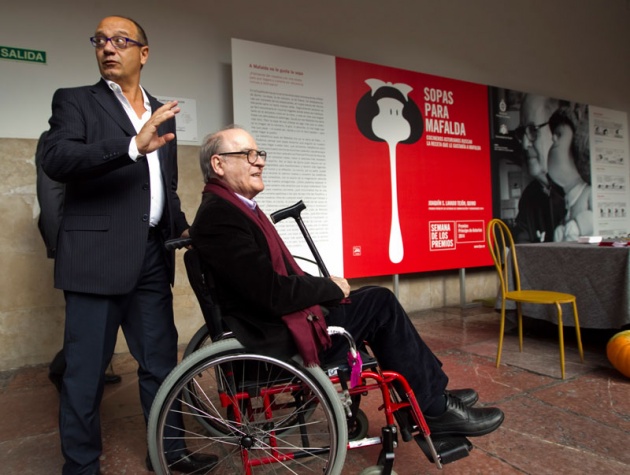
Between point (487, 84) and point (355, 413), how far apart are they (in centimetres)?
420

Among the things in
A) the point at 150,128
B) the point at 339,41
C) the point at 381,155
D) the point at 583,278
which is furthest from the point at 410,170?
the point at 150,128

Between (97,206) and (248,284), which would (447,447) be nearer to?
(248,284)

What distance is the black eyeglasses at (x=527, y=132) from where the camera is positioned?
14.8ft

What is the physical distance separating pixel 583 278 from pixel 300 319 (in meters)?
2.31

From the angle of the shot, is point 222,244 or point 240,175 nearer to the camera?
point 222,244

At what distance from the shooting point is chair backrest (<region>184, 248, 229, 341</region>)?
1173mm

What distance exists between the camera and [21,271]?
8.70ft

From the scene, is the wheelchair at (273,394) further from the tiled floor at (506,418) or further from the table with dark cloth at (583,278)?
the table with dark cloth at (583,278)

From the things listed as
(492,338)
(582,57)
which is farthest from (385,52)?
(582,57)

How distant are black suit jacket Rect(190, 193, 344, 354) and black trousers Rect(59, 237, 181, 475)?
0.39 metres

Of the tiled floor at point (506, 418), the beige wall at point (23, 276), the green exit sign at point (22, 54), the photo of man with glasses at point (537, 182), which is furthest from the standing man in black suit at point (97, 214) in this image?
the photo of man with glasses at point (537, 182)

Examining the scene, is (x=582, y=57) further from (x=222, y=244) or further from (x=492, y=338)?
(x=222, y=244)

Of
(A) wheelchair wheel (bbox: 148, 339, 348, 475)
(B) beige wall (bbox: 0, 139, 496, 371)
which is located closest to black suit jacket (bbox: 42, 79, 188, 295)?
(A) wheelchair wheel (bbox: 148, 339, 348, 475)

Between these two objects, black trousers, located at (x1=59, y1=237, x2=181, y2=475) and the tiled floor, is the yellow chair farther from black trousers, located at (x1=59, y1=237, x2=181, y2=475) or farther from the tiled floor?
black trousers, located at (x1=59, y1=237, x2=181, y2=475)
